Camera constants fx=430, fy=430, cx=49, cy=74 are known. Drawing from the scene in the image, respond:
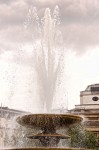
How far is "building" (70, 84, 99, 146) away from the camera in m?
64.2

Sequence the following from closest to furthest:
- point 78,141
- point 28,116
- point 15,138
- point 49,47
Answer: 1. point 28,116
2. point 49,47
3. point 15,138
4. point 78,141

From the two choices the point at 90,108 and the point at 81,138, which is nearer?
the point at 81,138

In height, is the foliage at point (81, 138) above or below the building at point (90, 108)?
below

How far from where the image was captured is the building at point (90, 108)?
64.2m

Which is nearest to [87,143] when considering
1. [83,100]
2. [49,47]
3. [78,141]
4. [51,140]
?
[78,141]

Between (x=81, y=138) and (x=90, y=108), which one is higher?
(x=90, y=108)

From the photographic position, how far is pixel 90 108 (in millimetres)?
66812

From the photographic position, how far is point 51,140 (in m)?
22.9

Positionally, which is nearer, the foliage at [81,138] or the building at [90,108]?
the foliage at [81,138]

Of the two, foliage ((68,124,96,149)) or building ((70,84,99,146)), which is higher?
building ((70,84,99,146))

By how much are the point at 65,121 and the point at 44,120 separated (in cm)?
142

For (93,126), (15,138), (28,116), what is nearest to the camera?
(28,116)

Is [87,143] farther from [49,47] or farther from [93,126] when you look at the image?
[49,47]

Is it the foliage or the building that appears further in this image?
the building
